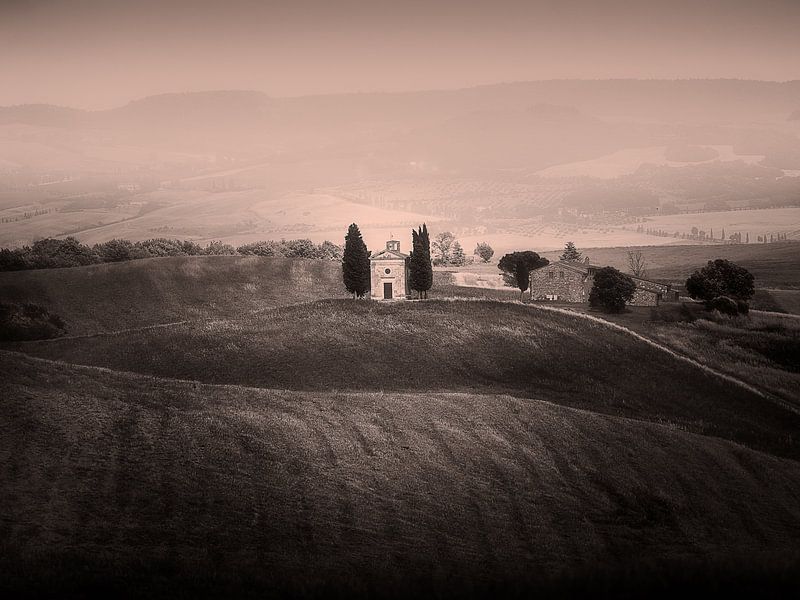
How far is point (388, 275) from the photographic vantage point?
327 ft

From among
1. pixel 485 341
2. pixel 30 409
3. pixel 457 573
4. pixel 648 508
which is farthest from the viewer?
pixel 485 341

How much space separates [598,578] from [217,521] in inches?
649

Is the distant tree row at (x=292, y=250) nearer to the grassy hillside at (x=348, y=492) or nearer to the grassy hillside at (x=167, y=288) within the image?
the grassy hillside at (x=167, y=288)

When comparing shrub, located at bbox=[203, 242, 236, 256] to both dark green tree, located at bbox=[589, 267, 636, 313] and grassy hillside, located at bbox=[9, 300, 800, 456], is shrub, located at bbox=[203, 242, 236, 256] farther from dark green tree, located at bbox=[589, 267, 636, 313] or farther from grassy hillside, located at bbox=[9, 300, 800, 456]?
dark green tree, located at bbox=[589, 267, 636, 313]

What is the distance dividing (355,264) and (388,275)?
15.8 ft

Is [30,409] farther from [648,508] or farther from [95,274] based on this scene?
[95,274]

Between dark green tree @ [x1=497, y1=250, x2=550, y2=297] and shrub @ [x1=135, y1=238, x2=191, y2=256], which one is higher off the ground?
shrub @ [x1=135, y1=238, x2=191, y2=256]

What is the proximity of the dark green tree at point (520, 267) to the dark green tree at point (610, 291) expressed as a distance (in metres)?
25.8

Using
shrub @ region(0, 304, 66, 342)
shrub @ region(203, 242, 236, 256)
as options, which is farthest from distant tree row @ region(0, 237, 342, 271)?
shrub @ region(0, 304, 66, 342)

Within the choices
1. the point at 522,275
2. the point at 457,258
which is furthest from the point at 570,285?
the point at 457,258

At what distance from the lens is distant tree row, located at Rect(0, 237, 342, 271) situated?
432ft

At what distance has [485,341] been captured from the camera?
247 feet

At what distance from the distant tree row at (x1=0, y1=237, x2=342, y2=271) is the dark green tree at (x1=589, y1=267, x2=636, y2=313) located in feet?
255

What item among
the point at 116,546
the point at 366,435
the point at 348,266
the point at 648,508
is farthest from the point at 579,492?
the point at 348,266
